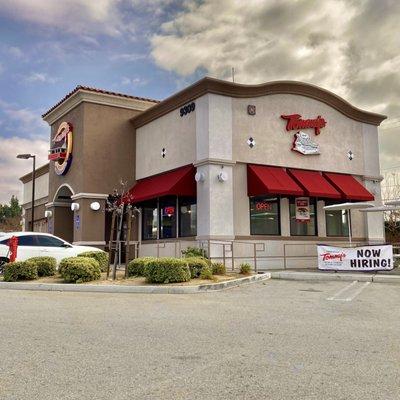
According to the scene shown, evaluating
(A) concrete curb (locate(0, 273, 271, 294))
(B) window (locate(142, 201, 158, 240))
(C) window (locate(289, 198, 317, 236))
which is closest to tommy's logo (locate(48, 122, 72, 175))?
(B) window (locate(142, 201, 158, 240))

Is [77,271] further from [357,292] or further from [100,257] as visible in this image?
[357,292]

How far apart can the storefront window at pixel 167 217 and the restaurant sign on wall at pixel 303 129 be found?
5986 millimetres

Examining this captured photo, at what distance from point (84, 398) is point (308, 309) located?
669 centimetres

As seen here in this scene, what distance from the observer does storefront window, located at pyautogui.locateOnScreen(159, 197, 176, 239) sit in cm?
2247

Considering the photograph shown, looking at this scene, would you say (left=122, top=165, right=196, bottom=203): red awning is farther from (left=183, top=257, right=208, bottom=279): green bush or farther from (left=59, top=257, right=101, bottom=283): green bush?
(left=59, top=257, right=101, bottom=283): green bush

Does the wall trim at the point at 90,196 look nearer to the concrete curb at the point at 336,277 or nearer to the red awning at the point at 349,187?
the concrete curb at the point at 336,277

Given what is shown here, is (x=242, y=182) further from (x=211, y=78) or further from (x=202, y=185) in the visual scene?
(x=211, y=78)

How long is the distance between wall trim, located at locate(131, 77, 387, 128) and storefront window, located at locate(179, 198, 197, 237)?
431cm

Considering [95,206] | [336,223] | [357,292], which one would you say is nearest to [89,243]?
[95,206]

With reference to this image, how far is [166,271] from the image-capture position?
14.5 m

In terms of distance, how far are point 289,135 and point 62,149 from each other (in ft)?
38.1

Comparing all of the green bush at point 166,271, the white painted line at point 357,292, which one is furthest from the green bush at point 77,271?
the white painted line at point 357,292

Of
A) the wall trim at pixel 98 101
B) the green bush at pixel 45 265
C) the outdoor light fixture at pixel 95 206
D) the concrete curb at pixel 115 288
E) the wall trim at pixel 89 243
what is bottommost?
the concrete curb at pixel 115 288

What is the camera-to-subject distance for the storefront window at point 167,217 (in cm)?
2247
